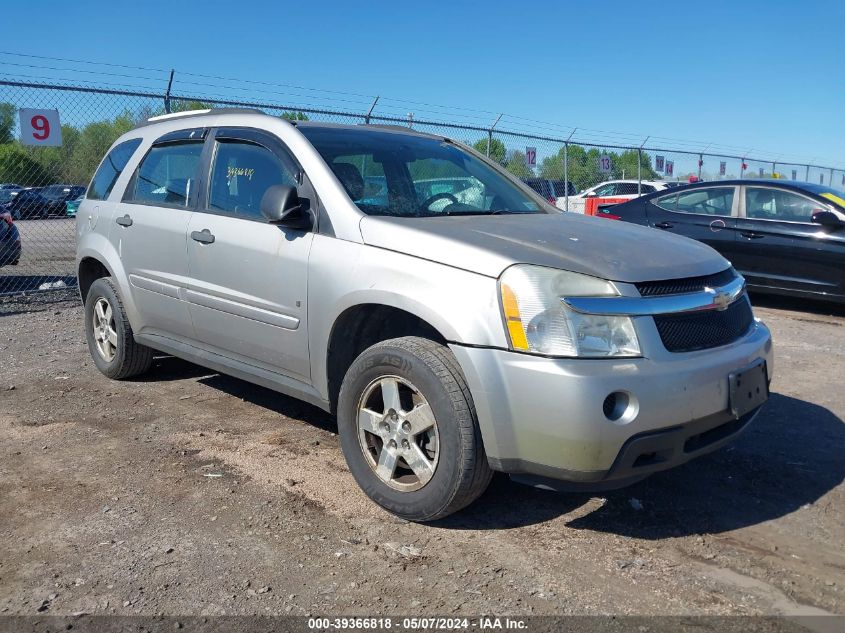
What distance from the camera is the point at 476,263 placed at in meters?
3.11

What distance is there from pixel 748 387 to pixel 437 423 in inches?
53.7

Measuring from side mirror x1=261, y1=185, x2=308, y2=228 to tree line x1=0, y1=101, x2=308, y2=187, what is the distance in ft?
19.4

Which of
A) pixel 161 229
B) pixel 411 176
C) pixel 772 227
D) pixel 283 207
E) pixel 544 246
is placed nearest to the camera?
pixel 544 246

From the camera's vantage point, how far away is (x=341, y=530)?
3.35 m

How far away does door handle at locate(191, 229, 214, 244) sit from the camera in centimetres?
433

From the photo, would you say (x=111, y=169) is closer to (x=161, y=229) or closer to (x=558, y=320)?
(x=161, y=229)

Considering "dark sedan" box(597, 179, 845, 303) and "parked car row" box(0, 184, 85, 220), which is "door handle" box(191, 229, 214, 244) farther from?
"parked car row" box(0, 184, 85, 220)

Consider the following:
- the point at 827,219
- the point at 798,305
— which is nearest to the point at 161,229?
the point at 827,219

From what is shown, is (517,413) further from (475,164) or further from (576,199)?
(576,199)

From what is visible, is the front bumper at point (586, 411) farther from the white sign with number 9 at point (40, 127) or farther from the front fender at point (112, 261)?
the white sign with number 9 at point (40, 127)

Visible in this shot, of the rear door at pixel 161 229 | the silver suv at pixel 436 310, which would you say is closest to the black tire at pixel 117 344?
the rear door at pixel 161 229

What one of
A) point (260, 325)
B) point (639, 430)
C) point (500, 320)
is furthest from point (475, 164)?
point (639, 430)

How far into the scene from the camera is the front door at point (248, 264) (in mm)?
3875

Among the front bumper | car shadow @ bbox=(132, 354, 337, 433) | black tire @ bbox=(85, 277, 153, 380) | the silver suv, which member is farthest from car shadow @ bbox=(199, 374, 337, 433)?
the front bumper
